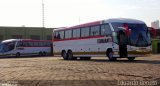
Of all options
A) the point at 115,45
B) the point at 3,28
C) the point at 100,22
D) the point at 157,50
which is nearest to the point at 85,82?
the point at 115,45

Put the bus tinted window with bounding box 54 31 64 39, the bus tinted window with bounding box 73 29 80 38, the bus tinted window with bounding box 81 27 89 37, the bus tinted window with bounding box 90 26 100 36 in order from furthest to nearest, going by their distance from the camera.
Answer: the bus tinted window with bounding box 54 31 64 39 < the bus tinted window with bounding box 73 29 80 38 < the bus tinted window with bounding box 81 27 89 37 < the bus tinted window with bounding box 90 26 100 36

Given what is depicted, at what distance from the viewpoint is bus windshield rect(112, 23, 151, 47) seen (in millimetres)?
28375

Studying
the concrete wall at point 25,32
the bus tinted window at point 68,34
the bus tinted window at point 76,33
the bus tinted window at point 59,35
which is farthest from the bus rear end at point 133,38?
the concrete wall at point 25,32

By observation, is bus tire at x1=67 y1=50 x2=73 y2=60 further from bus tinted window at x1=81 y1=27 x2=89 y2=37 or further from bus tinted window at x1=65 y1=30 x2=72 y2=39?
bus tinted window at x1=81 y1=27 x2=89 y2=37

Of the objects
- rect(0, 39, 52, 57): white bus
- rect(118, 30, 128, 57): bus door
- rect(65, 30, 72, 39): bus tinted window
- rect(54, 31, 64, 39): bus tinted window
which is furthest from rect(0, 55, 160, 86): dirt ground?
rect(0, 39, 52, 57): white bus

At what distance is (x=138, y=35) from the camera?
28.5 m

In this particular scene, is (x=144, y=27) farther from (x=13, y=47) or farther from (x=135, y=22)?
(x=13, y=47)

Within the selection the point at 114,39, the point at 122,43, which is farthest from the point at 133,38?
the point at 114,39

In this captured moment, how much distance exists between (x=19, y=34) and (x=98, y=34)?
61554 mm

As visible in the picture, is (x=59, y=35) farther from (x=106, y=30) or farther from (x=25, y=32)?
(x=25, y=32)

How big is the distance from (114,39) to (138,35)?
5.88 feet

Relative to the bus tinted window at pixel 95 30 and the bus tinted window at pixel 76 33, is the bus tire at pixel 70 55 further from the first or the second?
the bus tinted window at pixel 95 30

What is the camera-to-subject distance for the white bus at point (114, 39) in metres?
28.4

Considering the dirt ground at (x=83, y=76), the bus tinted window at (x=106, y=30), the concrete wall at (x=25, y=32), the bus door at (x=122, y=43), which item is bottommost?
the dirt ground at (x=83, y=76)
